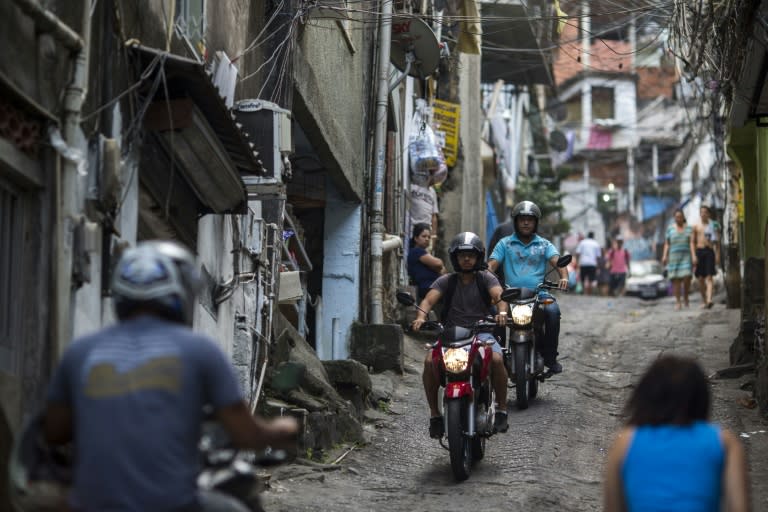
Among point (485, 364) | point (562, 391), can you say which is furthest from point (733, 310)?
point (485, 364)

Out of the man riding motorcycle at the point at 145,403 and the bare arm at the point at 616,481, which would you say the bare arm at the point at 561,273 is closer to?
the bare arm at the point at 616,481

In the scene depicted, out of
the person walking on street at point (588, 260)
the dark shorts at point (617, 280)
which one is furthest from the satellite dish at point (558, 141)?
the person walking on street at point (588, 260)

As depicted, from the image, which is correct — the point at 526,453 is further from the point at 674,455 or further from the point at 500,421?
the point at 674,455

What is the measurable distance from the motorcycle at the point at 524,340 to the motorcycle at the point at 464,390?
205cm

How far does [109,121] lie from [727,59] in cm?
711

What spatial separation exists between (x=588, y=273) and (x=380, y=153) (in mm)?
16257

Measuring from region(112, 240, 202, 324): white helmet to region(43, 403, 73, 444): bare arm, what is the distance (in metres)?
0.36

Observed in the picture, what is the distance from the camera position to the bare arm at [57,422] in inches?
176

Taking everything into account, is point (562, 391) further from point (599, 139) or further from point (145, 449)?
point (599, 139)

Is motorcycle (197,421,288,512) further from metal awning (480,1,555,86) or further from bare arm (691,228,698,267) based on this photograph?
metal awning (480,1,555,86)

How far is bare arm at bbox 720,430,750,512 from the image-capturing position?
441 cm

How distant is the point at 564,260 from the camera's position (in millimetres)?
12172

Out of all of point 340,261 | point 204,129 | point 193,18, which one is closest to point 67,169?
point 204,129

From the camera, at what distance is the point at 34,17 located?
624 cm
